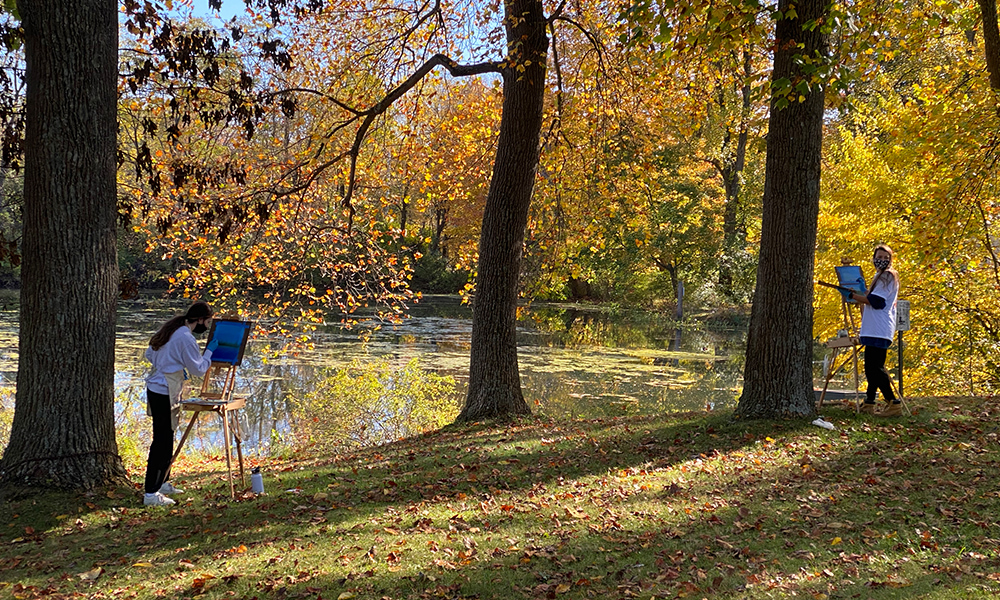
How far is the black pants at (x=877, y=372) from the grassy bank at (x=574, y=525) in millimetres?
545

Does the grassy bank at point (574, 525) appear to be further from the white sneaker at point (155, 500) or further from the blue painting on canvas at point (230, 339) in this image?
the blue painting on canvas at point (230, 339)

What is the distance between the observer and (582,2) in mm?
9945

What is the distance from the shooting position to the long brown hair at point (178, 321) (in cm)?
562

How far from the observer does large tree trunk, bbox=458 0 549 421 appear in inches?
352

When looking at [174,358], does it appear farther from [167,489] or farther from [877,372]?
[877,372]

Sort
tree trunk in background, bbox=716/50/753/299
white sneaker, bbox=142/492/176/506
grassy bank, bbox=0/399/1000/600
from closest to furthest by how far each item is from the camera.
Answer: grassy bank, bbox=0/399/1000/600, white sneaker, bbox=142/492/176/506, tree trunk in background, bbox=716/50/753/299

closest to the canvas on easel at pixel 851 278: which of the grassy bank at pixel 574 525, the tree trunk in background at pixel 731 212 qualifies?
the grassy bank at pixel 574 525

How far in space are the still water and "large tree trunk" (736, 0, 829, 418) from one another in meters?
4.55

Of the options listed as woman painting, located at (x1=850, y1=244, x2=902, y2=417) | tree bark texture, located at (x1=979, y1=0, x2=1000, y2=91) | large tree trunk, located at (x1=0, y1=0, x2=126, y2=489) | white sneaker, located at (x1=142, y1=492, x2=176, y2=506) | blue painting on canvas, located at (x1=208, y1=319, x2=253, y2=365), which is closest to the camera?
large tree trunk, located at (x1=0, y1=0, x2=126, y2=489)

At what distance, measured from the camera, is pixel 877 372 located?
25.4ft

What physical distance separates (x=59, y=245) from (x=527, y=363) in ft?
42.1

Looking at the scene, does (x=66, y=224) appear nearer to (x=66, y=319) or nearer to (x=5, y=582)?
(x=66, y=319)

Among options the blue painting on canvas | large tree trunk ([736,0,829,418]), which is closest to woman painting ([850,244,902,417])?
large tree trunk ([736,0,829,418])

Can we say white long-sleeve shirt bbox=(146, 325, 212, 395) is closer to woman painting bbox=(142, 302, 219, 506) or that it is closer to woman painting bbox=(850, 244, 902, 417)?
woman painting bbox=(142, 302, 219, 506)
